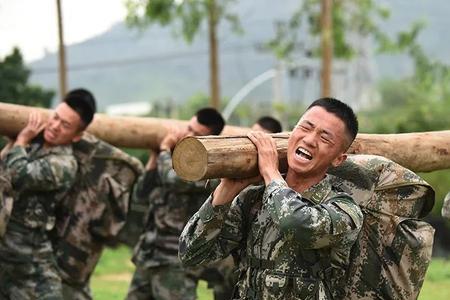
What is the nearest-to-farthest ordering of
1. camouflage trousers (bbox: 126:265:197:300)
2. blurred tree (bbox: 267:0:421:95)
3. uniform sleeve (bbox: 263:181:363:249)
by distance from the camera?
uniform sleeve (bbox: 263:181:363:249), camouflage trousers (bbox: 126:265:197:300), blurred tree (bbox: 267:0:421:95)

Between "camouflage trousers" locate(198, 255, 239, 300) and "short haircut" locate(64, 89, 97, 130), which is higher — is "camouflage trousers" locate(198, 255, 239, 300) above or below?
below

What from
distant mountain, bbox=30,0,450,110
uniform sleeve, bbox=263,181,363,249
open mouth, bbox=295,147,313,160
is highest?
open mouth, bbox=295,147,313,160

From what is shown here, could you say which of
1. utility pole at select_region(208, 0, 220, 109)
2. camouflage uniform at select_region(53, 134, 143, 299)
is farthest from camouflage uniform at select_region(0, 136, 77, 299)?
utility pole at select_region(208, 0, 220, 109)

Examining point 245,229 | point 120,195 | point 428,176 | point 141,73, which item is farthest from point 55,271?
point 141,73

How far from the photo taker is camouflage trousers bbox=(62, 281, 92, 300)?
9.28 metres

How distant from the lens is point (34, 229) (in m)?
8.52

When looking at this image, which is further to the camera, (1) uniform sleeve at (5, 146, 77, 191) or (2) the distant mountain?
(2) the distant mountain

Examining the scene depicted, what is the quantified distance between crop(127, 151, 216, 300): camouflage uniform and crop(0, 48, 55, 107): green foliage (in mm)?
10775

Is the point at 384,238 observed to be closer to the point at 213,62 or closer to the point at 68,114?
the point at 68,114

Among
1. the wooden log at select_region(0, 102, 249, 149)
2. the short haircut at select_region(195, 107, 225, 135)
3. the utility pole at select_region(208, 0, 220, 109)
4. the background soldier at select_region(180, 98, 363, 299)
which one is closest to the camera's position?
the background soldier at select_region(180, 98, 363, 299)

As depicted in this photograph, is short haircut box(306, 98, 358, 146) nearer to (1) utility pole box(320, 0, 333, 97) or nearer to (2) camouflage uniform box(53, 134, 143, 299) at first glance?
(2) camouflage uniform box(53, 134, 143, 299)

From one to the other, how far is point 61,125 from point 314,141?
3520 millimetres

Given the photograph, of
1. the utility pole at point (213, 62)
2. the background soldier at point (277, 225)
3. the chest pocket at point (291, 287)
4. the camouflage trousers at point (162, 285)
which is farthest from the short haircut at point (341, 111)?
the utility pole at point (213, 62)

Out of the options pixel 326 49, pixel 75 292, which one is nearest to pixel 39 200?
pixel 75 292
